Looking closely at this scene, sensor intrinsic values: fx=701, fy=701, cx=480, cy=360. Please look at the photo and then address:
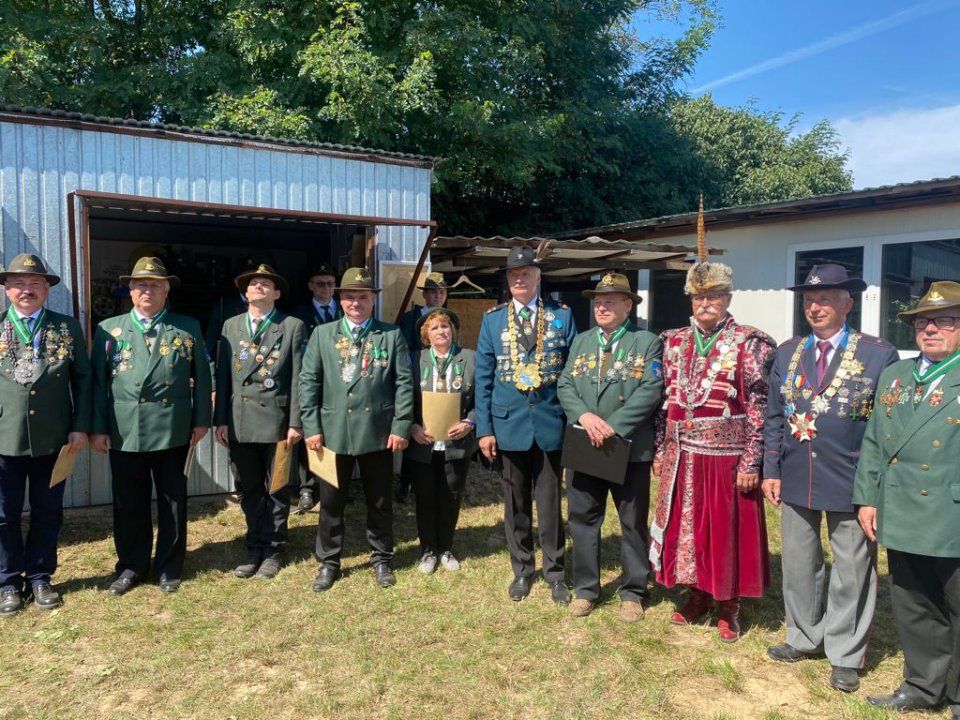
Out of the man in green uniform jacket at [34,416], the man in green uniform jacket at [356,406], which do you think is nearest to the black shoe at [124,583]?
the man in green uniform jacket at [34,416]

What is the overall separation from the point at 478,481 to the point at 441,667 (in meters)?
3.74

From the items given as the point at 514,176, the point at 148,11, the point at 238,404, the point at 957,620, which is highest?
the point at 148,11

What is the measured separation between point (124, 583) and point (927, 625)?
4122 millimetres

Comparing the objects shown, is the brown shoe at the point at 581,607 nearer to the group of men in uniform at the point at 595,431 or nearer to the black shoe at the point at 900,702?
the group of men in uniform at the point at 595,431

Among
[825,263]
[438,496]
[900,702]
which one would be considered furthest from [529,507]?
[825,263]

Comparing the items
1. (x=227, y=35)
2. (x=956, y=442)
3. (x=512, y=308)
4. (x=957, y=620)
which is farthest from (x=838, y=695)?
(x=227, y=35)

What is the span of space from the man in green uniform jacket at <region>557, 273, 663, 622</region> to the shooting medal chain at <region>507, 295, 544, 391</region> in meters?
0.16

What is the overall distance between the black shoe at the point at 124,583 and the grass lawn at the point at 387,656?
0.08 meters

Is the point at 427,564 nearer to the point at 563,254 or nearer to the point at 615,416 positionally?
the point at 615,416

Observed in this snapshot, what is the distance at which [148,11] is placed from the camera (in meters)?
12.1

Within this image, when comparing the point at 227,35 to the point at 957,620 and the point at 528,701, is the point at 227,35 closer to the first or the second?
the point at 528,701

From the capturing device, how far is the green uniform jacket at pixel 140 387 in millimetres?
4012

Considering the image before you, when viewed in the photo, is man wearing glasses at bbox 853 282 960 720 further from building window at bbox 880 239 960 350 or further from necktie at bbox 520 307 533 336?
building window at bbox 880 239 960 350

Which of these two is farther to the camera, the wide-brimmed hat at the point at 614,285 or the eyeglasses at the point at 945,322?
the wide-brimmed hat at the point at 614,285
